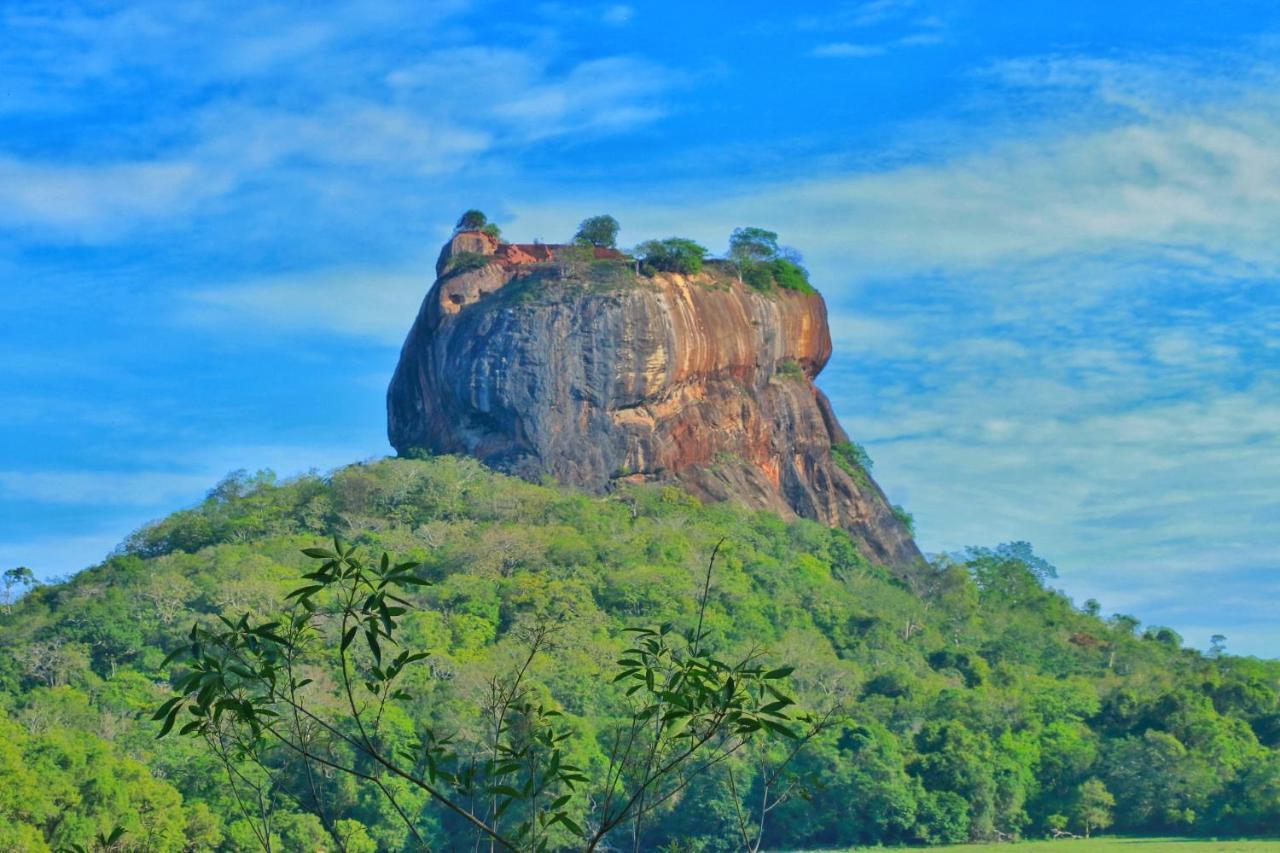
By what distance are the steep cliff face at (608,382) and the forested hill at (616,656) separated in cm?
184

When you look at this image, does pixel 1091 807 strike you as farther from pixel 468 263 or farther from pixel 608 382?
pixel 468 263

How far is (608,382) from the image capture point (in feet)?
228

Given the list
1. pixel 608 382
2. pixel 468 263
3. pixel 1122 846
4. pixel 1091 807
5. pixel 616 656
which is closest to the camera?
pixel 1122 846

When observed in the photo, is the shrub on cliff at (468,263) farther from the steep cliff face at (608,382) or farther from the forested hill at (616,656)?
the forested hill at (616,656)

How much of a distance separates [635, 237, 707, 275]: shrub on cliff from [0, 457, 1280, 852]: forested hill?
963 cm

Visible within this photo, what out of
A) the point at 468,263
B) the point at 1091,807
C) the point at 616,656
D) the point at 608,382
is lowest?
the point at 1091,807

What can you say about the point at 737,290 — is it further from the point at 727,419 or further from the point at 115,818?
the point at 115,818

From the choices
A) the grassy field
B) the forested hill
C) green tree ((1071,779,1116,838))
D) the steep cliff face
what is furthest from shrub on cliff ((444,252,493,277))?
the grassy field

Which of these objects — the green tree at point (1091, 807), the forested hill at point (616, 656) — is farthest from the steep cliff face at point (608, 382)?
the green tree at point (1091, 807)

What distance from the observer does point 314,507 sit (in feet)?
226

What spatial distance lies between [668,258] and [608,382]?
628 cm

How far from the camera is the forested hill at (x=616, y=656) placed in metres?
→ 44.2

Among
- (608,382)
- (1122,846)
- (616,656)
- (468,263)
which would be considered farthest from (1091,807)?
(468,263)

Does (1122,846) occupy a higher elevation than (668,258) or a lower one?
lower
